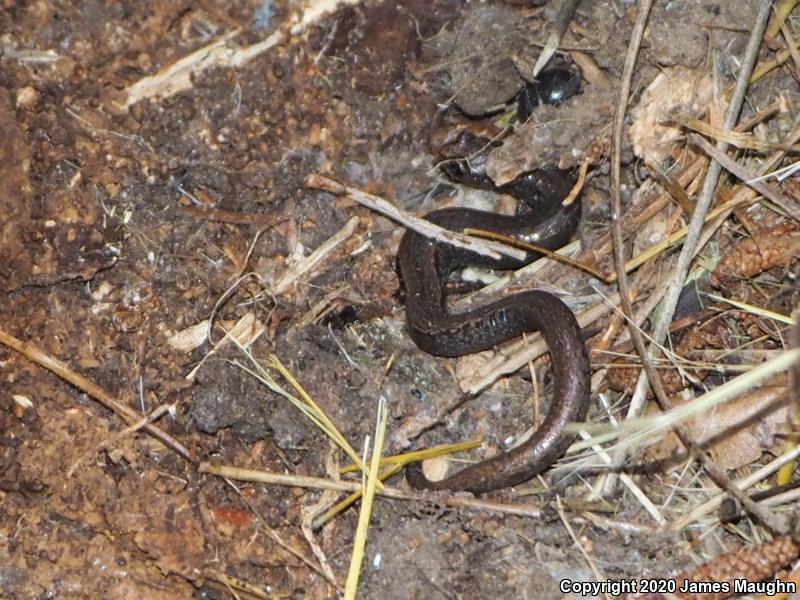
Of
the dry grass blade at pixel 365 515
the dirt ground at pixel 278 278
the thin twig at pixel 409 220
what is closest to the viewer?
the dry grass blade at pixel 365 515

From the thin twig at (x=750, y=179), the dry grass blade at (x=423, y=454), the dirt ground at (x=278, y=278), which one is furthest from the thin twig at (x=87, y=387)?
the thin twig at (x=750, y=179)

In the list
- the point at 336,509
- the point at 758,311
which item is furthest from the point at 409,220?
the point at 758,311

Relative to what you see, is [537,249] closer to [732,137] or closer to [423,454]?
[732,137]

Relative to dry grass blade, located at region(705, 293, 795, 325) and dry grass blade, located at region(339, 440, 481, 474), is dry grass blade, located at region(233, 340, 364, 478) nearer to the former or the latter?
dry grass blade, located at region(339, 440, 481, 474)

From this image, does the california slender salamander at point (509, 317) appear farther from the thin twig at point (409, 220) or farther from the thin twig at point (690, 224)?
the thin twig at point (690, 224)

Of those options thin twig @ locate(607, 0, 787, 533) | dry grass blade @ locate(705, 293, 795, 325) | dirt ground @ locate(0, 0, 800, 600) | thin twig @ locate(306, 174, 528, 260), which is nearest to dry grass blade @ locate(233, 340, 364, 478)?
dirt ground @ locate(0, 0, 800, 600)

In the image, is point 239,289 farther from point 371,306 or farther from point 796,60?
point 796,60

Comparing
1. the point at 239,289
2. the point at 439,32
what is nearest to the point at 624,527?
the point at 239,289
